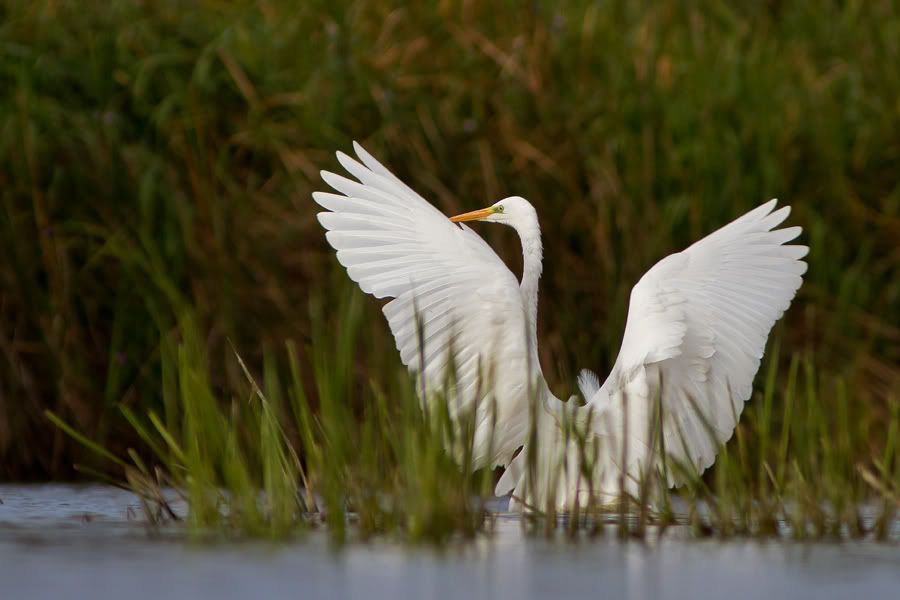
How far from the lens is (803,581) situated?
4.20m

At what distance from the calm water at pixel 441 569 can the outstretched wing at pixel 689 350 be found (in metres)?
0.59

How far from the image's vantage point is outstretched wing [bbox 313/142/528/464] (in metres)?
5.47

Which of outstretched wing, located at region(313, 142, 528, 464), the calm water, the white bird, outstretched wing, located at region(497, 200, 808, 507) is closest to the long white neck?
the white bird

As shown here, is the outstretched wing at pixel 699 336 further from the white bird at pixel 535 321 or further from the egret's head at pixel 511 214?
the egret's head at pixel 511 214

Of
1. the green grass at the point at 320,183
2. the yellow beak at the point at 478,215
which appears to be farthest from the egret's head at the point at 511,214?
the green grass at the point at 320,183

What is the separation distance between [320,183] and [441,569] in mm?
3346

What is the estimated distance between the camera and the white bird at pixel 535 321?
5.46 m

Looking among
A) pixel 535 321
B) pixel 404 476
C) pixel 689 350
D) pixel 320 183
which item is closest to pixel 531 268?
pixel 535 321

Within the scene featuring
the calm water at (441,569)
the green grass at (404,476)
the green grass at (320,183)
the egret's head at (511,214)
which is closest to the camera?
the calm water at (441,569)

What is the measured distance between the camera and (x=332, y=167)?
7.50m

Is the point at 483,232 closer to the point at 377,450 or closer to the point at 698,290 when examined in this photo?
the point at 698,290

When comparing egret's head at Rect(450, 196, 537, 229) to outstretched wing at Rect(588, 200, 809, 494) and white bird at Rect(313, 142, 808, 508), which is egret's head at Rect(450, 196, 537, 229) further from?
outstretched wing at Rect(588, 200, 809, 494)

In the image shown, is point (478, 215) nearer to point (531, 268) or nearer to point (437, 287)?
point (531, 268)

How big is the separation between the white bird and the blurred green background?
1.09m
